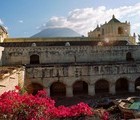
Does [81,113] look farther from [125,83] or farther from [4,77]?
[125,83]

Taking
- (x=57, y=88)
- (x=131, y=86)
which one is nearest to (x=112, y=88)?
(x=131, y=86)

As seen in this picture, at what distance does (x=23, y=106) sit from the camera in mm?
11461

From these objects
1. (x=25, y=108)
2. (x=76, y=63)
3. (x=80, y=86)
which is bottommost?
(x=80, y=86)

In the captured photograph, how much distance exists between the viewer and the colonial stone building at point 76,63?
3406cm

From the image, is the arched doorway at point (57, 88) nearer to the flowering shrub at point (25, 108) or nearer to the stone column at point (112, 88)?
the stone column at point (112, 88)

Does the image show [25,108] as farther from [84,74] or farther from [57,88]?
[57,88]

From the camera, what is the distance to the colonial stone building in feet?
112

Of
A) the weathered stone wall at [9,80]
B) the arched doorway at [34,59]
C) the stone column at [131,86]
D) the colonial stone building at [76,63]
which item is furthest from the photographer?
the arched doorway at [34,59]

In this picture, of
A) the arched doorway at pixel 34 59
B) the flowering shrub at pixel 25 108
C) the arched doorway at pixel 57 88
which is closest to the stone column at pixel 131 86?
the arched doorway at pixel 57 88

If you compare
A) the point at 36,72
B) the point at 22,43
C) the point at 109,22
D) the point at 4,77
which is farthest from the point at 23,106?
the point at 109,22

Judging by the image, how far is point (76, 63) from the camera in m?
35.4

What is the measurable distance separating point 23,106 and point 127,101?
15.9m

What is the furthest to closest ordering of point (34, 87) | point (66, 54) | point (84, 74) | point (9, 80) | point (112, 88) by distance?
point (66, 54), point (34, 87), point (112, 88), point (84, 74), point (9, 80)

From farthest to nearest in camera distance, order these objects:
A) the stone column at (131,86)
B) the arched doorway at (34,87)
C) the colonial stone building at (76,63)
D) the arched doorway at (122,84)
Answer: the arched doorway at (122,84), the stone column at (131,86), the arched doorway at (34,87), the colonial stone building at (76,63)
